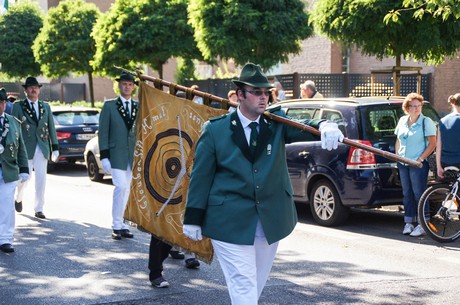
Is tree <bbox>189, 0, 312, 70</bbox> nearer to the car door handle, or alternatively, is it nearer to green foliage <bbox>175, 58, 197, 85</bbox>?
the car door handle

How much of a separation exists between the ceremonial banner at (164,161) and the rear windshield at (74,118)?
40.1 feet

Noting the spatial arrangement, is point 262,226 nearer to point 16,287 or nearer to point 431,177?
point 16,287

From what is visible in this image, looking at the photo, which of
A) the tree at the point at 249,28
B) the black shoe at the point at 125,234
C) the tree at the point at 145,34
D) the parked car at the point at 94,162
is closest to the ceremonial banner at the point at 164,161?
the black shoe at the point at 125,234

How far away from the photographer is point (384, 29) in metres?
14.1

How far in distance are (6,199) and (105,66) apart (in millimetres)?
20579

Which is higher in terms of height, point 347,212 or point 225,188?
point 225,188

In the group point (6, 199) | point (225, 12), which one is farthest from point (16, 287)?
point (225, 12)

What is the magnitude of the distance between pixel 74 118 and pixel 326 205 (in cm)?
1050

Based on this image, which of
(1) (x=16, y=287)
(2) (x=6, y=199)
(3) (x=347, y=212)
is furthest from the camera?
(3) (x=347, y=212)

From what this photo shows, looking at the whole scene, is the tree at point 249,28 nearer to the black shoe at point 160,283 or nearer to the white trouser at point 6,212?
the white trouser at point 6,212

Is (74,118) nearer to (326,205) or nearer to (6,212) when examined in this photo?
(326,205)

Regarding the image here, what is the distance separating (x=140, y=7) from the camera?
94.5 ft

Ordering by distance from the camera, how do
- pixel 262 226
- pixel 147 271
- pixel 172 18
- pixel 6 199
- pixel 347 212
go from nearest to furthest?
pixel 262 226 < pixel 147 271 < pixel 6 199 < pixel 347 212 < pixel 172 18

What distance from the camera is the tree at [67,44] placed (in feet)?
121
